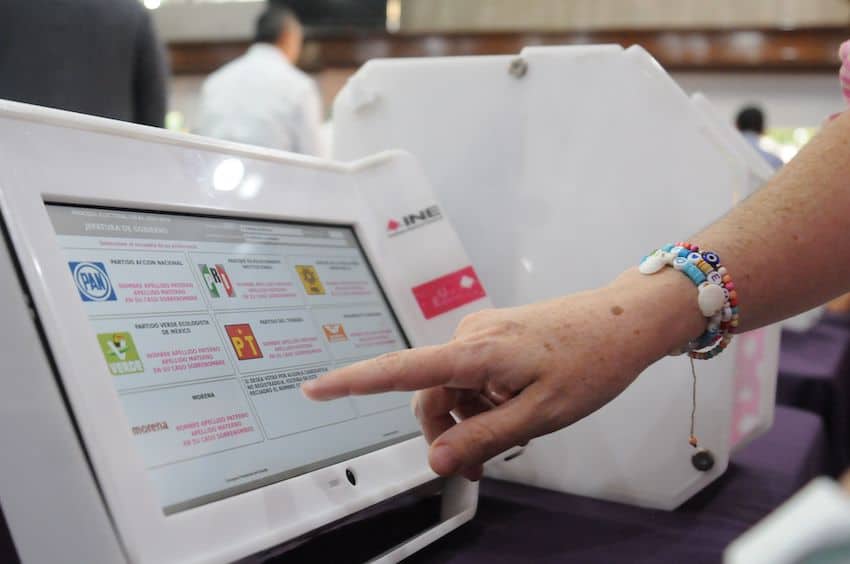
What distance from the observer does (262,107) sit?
2.64 meters

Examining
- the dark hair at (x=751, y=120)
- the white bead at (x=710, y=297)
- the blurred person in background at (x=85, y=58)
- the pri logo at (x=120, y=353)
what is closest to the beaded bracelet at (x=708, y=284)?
the white bead at (x=710, y=297)

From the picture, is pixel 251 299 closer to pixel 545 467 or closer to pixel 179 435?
pixel 179 435

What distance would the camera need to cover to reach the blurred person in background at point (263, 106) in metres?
2.61

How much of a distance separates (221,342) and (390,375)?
0.16 m

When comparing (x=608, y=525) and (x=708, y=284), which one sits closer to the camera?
(x=708, y=284)

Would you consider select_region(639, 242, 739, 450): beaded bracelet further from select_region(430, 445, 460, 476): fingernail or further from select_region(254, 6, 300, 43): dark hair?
select_region(254, 6, 300, 43): dark hair

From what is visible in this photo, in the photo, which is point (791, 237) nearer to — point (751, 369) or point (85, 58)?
point (751, 369)

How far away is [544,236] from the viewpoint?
2.87 ft

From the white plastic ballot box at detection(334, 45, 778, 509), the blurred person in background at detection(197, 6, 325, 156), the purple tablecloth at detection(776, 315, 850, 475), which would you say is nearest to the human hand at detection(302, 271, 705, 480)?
the white plastic ballot box at detection(334, 45, 778, 509)

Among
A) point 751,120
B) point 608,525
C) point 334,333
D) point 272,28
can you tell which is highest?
point 272,28

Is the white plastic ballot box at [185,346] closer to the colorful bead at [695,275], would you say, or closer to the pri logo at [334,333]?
the pri logo at [334,333]

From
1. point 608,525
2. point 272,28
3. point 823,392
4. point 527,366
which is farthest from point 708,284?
point 272,28

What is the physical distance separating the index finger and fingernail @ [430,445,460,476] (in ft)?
0.14

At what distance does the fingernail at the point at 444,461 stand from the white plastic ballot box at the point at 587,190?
1.17 ft
